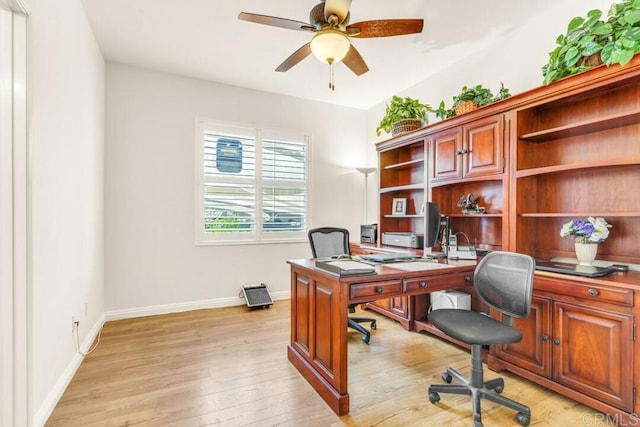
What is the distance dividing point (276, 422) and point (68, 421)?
1195 millimetres

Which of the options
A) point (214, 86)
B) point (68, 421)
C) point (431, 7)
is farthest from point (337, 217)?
point (68, 421)

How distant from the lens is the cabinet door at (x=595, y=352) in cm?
172

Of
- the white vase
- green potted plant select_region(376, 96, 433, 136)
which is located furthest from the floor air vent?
the white vase

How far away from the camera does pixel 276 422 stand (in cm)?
177

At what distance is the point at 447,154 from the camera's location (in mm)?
3008

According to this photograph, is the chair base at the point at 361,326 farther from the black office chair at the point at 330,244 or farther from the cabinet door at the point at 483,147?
the cabinet door at the point at 483,147

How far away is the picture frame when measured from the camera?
12.4ft

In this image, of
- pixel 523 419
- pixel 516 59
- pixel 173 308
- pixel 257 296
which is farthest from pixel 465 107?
pixel 173 308

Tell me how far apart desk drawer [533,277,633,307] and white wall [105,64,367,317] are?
9.65ft

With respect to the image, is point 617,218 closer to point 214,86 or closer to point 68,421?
point 68,421

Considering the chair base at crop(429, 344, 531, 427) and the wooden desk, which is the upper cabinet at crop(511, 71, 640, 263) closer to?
the wooden desk

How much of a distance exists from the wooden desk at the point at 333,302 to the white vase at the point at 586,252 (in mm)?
665

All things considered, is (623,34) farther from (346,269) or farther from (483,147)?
(346,269)

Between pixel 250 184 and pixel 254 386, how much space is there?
260 cm
